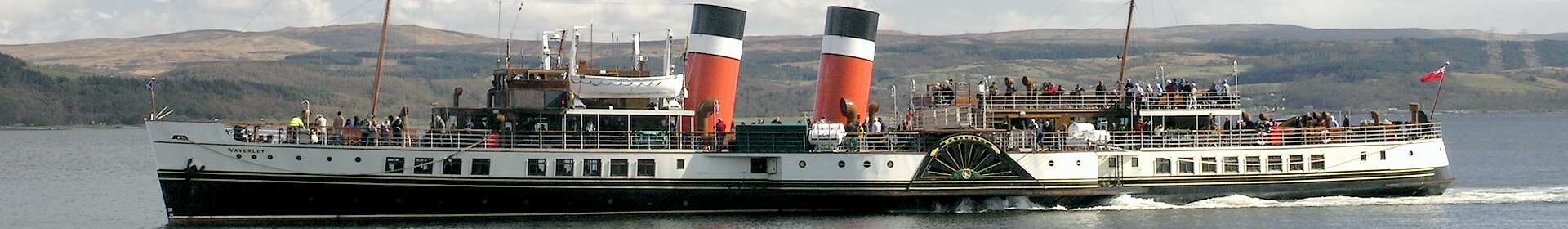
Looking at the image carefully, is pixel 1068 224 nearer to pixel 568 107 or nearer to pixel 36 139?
pixel 568 107

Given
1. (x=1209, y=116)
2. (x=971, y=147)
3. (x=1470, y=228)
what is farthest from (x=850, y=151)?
(x=1470, y=228)

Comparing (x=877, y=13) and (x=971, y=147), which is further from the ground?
(x=877, y=13)

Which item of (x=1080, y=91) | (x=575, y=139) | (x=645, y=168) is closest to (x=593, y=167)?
(x=575, y=139)

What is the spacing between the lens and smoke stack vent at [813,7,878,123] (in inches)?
1743

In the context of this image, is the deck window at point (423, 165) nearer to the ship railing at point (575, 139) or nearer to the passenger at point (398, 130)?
the ship railing at point (575, 139)

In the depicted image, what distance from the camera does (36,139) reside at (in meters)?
122

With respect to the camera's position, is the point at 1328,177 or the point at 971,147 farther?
the point at 1328,177

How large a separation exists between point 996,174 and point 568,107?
8118 mm

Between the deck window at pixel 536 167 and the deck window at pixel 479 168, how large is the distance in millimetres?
763

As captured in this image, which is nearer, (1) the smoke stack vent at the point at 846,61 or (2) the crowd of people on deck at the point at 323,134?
(2) the crowd of people on deck at the point at 323,134

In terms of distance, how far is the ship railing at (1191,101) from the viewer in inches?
1663

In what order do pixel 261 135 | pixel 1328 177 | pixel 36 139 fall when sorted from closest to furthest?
pixel 261 135 → pixel 1328 177 → pixel 36 139

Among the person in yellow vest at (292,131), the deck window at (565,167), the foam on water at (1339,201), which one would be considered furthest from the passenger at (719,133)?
the person in yellow vest at (292,131)

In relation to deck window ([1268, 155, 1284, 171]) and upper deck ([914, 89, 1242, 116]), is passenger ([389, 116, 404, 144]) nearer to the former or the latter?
upper deck ([914, 89, 1242, 116])
